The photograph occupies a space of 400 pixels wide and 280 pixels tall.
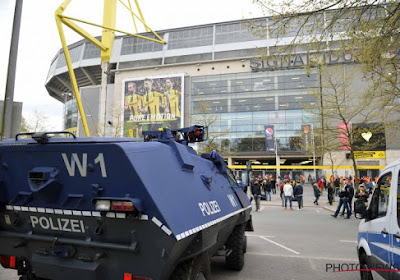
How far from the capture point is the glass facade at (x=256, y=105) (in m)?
48.2

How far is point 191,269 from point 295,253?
16.4 feet

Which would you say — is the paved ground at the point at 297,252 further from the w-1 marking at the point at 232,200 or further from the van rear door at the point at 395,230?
→ the van rear door at the point at 395,230

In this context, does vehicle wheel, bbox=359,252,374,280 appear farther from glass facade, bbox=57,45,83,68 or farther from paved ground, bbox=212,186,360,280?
glass facade, bbox=57,45,83,68

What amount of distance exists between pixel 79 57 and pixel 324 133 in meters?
59.4

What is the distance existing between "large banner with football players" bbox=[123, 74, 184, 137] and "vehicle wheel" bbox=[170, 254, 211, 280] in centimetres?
4939

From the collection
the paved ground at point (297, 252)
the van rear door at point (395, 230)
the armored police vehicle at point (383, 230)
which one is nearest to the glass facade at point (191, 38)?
the paved ground at point (297, 252)

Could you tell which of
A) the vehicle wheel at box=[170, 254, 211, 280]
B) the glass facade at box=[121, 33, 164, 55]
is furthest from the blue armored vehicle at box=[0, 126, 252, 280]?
the glass facade at box=[121, 33, 164, 55]

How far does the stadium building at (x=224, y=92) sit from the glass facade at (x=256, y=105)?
0.50ft

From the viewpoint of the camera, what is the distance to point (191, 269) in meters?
3.19

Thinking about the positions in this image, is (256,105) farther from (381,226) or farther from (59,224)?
(59,224)

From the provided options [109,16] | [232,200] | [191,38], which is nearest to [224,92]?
[191,38]

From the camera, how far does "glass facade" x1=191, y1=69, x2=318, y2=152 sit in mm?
48219

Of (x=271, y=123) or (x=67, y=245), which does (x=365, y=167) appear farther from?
(x=67, y=245)

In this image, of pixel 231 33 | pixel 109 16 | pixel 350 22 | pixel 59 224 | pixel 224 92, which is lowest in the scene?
pixel 59 224
